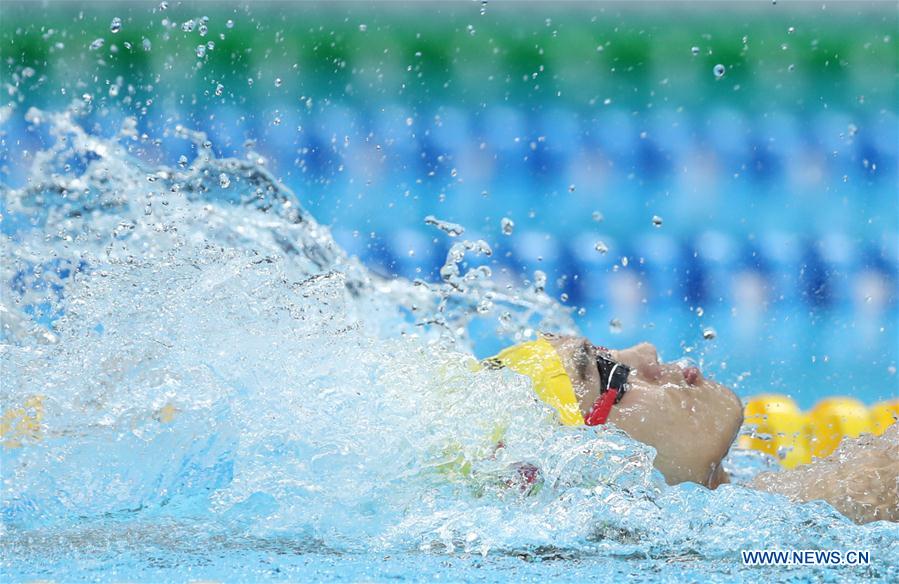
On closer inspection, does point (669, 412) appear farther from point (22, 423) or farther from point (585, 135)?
point (585, 135)

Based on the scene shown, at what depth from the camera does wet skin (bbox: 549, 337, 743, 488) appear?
1.39 meters

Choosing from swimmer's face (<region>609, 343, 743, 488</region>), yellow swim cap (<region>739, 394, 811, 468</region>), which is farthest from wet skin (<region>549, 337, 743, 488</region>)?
yellow swim cap (<region>739, 394, 811, 468</region>)

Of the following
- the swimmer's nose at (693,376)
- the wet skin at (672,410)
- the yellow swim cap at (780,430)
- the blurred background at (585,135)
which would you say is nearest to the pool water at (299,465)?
the wet skin at (672,410)

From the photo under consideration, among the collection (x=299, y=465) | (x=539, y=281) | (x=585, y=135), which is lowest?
(x=299, y=465)

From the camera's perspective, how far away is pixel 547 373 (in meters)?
1.43

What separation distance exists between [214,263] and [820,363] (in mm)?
2196

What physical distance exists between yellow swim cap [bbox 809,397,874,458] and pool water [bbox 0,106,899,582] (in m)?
1.39

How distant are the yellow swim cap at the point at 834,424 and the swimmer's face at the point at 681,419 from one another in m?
1.27

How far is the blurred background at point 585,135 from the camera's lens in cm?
318

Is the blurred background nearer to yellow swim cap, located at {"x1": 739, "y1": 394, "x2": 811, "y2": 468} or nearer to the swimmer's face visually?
yellow swim cap, located at {"x1": 739, "y1": 394, "x2": 811, "y2": 468}

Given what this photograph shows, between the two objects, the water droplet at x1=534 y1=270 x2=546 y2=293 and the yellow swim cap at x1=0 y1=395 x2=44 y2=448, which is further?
the water droplet at x1=534 y1=270 x2=546 y2=293

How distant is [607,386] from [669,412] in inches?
3.5

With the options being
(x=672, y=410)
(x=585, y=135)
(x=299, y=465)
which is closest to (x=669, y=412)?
(x=672, y=410)

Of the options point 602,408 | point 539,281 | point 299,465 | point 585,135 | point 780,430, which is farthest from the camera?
point 585,135
